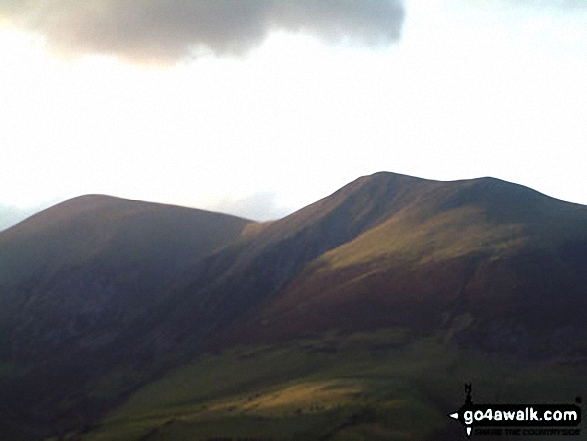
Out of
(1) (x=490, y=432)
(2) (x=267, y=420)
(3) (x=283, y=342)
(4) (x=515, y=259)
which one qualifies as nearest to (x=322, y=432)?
(2) (x=267, y=420)

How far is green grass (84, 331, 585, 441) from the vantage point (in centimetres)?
12069

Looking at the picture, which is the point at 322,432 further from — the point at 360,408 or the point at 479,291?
the point at 479,291

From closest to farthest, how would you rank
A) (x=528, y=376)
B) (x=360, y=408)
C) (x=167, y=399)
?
(x=360, y=408), (x=528, y=376), (x=167, y=399)

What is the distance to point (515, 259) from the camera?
198125mm

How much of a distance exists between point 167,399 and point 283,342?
35466 millimetres

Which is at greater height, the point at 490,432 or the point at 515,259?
the point at 515,259

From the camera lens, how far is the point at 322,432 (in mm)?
116125

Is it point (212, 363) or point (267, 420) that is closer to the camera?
point (267, 420)

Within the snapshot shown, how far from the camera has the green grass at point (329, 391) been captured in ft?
396

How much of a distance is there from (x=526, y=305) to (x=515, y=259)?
779 inches

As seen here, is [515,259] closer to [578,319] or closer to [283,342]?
[578,319]

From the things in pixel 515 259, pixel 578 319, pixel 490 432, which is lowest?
pixel 490 432

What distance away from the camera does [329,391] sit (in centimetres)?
13638

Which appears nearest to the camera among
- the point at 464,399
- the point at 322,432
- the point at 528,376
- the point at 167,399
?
the point at 322,432
